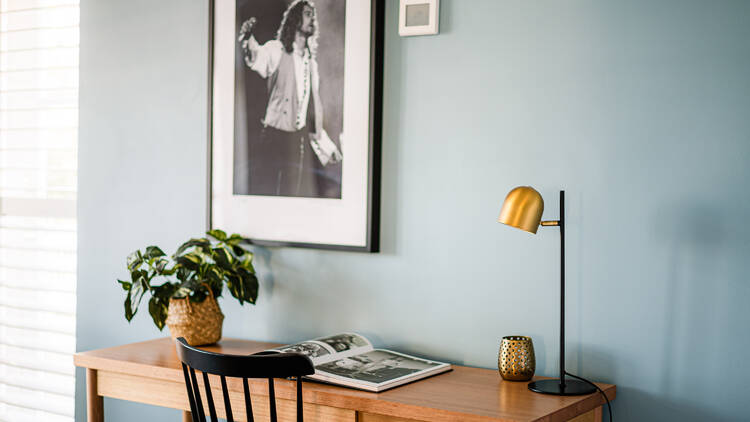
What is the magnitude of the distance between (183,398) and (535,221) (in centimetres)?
103

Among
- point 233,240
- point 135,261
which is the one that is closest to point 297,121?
point 233,240

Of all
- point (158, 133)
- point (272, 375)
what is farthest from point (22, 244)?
point (272, 375)

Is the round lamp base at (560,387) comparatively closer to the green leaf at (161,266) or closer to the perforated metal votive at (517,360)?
the perforated metal votive at (517,360)

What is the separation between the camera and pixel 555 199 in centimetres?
193

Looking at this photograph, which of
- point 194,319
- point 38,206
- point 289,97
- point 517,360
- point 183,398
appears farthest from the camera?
point 38,206

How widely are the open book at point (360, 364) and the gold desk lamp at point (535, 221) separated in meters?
0.30

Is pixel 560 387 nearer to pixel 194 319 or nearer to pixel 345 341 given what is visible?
pixel 345 341

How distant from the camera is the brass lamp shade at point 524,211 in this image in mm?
1710

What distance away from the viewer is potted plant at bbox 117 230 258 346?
85.1 inches

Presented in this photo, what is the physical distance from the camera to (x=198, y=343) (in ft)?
7.26

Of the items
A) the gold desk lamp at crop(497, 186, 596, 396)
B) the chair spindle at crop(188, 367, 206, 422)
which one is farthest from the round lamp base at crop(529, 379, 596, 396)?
the chair spindle at crop(188, 367, 206, 422)

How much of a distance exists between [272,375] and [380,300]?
66 cm

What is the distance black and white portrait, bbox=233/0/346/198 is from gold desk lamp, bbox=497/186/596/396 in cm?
64

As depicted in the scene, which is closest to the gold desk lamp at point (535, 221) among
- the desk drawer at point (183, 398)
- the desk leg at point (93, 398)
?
the desk drawer at point (183, 398)
